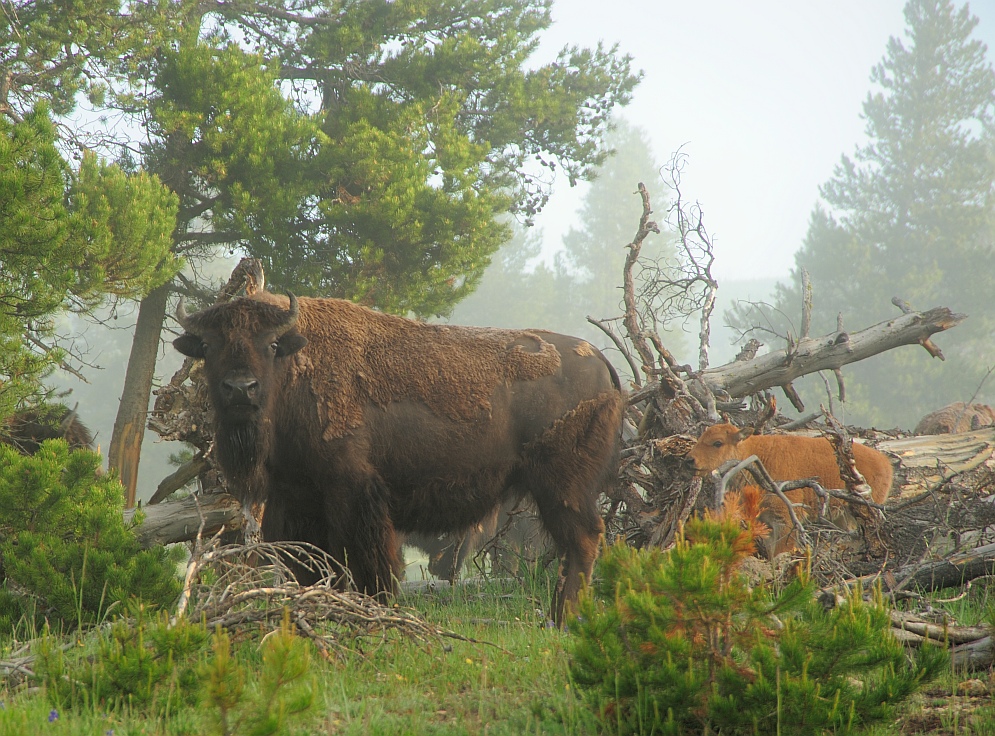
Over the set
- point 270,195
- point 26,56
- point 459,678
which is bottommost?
point 459,678

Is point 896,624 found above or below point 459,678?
above

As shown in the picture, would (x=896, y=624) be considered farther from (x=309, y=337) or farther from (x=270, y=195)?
→ (x=270, y=195)

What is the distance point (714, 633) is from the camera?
3.06 metres

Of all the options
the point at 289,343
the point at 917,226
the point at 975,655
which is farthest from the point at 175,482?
the point at 917,226

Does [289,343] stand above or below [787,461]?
above

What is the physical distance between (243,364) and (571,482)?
104 inches

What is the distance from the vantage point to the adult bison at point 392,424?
18.3ft

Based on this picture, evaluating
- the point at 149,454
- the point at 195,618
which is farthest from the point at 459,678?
the point at 149,454

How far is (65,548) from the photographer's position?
530 centimetres

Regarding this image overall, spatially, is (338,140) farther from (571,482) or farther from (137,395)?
(571,482)

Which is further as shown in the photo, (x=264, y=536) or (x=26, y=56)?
(x=26, y=56)

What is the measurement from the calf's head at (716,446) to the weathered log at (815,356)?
188 cm

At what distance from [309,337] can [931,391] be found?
33.3m

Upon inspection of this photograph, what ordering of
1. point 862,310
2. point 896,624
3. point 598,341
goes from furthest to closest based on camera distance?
point 598,341 < point 862,310 < point 896,624
